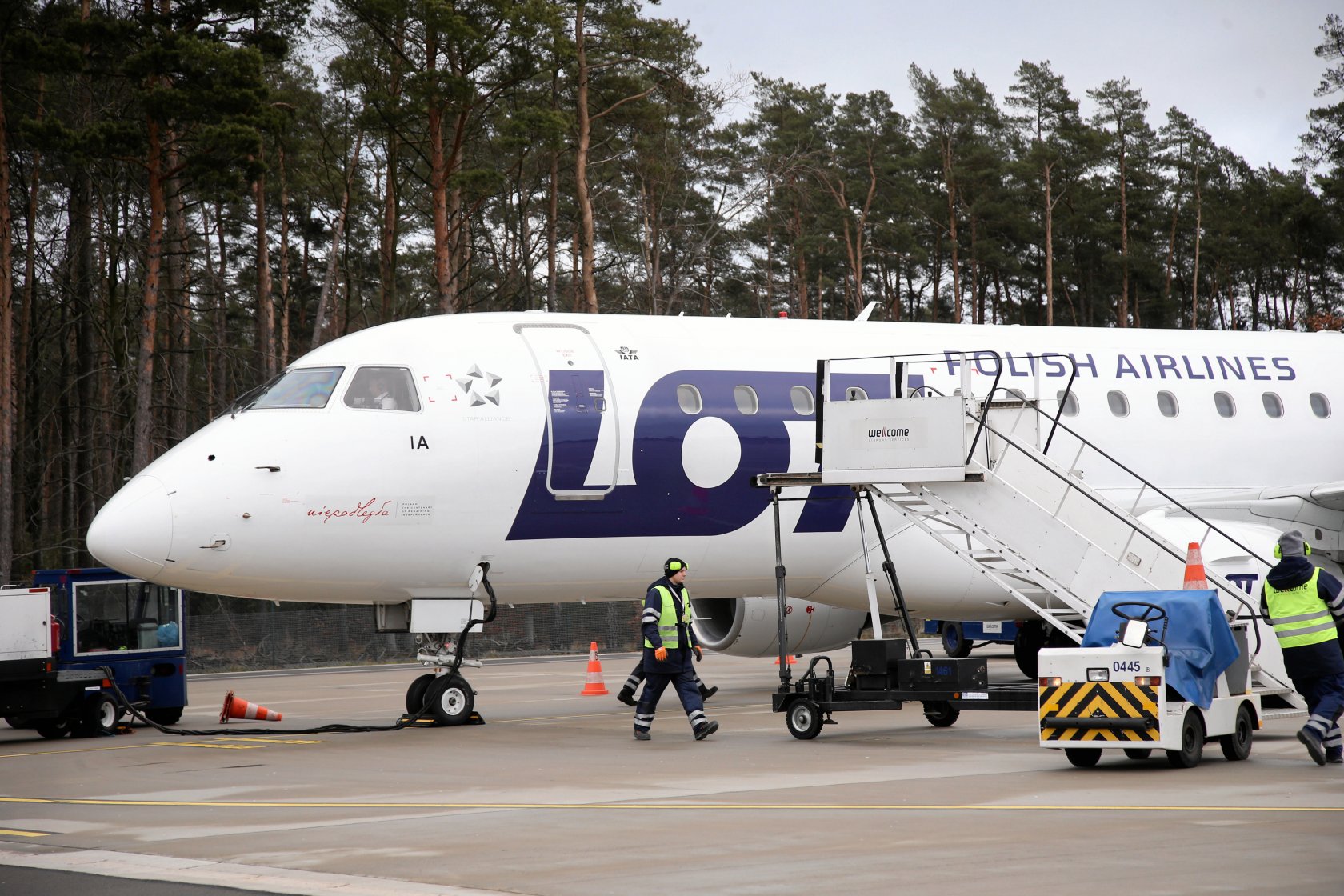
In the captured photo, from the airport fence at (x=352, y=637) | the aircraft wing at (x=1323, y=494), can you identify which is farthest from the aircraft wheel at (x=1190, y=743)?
the airport fence at (x=352, y=637)

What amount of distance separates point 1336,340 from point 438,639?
12357 mm

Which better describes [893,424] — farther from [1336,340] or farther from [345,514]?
[1336,340]

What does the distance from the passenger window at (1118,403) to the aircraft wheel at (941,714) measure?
4.74 metres

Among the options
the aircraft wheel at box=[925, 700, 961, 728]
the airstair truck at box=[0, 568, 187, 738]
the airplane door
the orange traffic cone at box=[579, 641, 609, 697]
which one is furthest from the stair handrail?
the airstair truck at box=[0, 568, 187, 738]

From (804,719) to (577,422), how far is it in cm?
355

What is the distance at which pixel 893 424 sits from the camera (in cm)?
1333

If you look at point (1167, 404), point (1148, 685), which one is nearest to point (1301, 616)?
point (1148, 685)

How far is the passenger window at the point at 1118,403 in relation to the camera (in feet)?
55.9

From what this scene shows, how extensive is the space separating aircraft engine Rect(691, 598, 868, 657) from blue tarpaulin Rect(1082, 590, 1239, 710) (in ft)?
19.4

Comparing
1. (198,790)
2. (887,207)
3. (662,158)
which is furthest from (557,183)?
(198,790)

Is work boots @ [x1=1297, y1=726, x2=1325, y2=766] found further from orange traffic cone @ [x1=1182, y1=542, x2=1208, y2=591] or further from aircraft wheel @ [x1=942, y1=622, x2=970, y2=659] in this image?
aircraft wheel @ [x1=942, y1=622, x2=970, y2=659]

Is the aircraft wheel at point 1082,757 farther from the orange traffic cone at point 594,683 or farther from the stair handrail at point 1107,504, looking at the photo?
the orange traffic cone at point 594,683

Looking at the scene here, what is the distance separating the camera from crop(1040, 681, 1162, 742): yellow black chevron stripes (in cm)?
1022

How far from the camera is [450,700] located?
1464 centimetres
